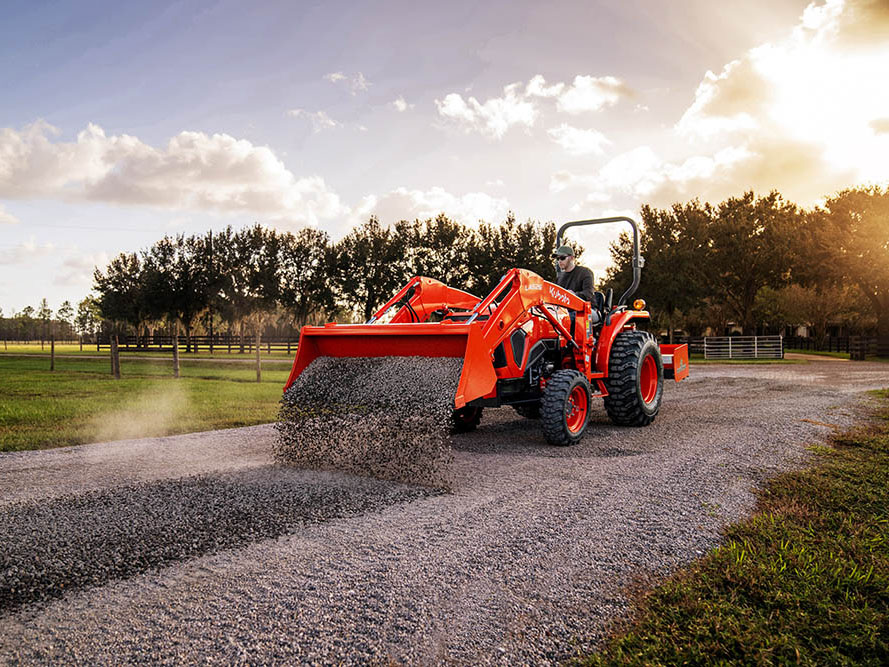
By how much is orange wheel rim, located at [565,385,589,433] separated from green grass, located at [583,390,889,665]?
2.71 m

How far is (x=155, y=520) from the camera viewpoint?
13.9ft

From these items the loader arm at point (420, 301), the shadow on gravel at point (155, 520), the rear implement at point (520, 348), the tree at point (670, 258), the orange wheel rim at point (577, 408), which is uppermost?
the tree at point (670, 258)

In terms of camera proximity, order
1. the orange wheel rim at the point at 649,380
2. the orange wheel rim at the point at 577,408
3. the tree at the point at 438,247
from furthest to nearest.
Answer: the tree at the point at 438,247 → the orange wheel rim at the point at 649,380 → the orange wheel rim at the point at 577,408

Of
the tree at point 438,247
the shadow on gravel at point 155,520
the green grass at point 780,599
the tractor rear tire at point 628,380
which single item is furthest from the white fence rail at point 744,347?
the shadow on gravel at point 155,520

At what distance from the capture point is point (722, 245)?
39.2 metres

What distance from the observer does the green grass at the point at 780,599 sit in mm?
2605

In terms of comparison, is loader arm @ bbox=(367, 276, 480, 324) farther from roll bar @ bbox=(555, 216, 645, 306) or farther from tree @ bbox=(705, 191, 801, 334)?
tree @ bbox=(705, 191, 801, 334)

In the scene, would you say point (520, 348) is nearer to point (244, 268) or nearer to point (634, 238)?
point (634, 238)

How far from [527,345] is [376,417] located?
6.33 ft

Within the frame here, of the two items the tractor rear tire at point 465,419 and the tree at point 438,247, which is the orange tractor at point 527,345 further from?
the tree at point 438,247

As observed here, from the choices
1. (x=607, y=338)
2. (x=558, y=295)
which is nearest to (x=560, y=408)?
(x=558, y=295)

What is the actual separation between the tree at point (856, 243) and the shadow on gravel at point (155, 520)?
122ft

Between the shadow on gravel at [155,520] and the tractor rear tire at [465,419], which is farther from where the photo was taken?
the tractor rear tire at [465,419]

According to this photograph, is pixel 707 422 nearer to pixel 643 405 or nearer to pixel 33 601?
pixel 643 405
